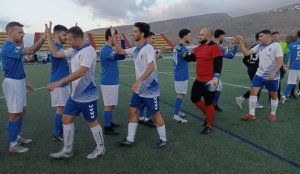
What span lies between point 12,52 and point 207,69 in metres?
3.70

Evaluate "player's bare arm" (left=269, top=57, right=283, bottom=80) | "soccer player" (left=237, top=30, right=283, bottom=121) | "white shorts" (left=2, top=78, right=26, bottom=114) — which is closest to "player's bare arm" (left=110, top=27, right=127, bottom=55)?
"white shorts" (left=2, top=78, right=26, bottom=114)

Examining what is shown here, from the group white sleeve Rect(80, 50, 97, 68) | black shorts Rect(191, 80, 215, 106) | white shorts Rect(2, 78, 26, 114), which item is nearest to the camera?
white sleeve Rect(80, 50, 97, 68)

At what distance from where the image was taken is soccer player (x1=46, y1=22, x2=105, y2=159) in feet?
14.9

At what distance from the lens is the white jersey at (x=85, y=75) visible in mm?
4539

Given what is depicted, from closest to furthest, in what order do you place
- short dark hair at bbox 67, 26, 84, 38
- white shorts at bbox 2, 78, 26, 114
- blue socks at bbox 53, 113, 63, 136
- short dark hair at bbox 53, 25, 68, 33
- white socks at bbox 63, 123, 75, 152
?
1. short dark hair at bbox 67, 26, 84, 38
2. white socks at bbox 63, 123, 75, 152
3. white shorts at bbox 2, 78, 26, 114
4. short dark hair at bbox 53, 25, 68, 33
5. blue socks at bbox 53, 113, 63, 136

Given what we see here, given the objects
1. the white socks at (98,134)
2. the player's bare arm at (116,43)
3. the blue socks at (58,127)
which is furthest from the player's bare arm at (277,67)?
the blue socks at (58,127)

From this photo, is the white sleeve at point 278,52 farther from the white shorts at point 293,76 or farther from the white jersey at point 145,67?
the white shorts at point 293,76

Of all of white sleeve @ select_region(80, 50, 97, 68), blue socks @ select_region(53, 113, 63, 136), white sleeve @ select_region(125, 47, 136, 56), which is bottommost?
blue socks @ select_region(53, 113, 63, 136)

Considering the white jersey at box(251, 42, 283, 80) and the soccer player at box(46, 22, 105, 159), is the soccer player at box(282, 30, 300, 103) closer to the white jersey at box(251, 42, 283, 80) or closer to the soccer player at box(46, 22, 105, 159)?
the white jersey at box(251, 42, 283, 80)

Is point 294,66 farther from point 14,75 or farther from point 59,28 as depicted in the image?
point 14,75

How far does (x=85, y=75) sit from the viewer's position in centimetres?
472

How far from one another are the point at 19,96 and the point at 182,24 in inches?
6503

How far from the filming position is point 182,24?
16538 centimetres

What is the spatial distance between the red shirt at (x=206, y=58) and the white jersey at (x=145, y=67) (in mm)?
1360
